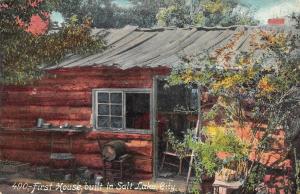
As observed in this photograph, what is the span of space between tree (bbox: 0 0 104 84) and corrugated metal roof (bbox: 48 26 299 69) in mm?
535

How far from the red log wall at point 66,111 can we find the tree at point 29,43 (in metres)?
0.90

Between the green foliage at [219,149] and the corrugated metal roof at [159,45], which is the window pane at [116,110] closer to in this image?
the corrugated metal roof at [159,45]

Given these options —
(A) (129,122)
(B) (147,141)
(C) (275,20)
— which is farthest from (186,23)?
(B) (147,141)

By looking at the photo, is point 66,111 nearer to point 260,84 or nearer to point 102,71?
point 102,71

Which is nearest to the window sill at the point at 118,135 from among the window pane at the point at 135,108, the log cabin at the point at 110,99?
the log cabin at the point at 110,99

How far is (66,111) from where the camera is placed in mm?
13969

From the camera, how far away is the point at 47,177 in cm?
1366

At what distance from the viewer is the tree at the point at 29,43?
35.0 ft

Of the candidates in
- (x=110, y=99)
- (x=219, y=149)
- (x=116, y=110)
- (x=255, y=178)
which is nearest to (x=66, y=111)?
(x=110, y=99)

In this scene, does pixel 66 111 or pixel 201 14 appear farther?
pixel 201 14

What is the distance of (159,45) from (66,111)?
328 cm

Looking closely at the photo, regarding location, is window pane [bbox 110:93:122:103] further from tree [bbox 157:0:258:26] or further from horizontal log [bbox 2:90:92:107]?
tree [bbox 157:0:258:26]

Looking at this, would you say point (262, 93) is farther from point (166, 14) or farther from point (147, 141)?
point (166, 14)

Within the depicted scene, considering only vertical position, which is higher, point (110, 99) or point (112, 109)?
point (110, 99)
